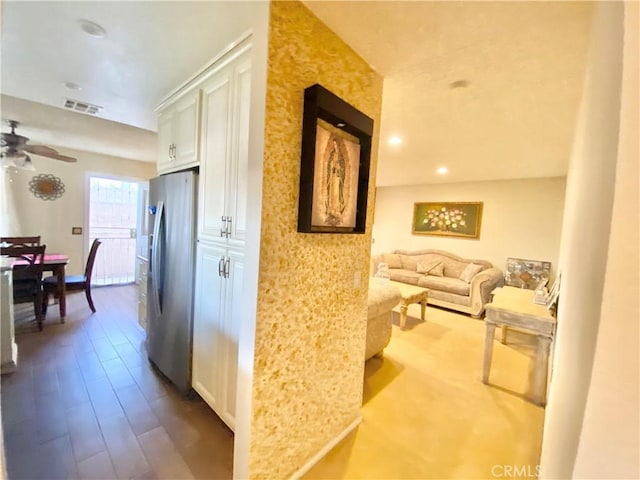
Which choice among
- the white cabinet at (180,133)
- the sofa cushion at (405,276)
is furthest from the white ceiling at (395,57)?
the sofa cushion at (405,276)

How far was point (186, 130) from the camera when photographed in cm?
208

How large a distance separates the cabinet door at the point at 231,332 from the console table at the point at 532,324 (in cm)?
A: 216

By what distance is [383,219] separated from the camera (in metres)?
6.53

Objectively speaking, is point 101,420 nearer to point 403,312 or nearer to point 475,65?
point 403,312

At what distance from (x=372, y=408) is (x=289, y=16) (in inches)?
100.0

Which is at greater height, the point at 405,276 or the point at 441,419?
the point at 405,276

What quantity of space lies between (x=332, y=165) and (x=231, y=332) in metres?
1.18

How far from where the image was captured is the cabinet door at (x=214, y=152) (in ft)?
5.62

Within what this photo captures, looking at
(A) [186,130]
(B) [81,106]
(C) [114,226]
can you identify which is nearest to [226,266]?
(A) [186,130]

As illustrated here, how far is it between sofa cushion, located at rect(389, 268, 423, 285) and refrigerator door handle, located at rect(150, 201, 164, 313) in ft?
13.6

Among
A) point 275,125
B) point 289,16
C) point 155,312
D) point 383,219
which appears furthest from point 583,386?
point 383,219

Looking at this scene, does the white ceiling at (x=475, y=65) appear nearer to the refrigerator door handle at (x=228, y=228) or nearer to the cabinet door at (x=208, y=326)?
the refrigerator door handle at (x=228, y=228)

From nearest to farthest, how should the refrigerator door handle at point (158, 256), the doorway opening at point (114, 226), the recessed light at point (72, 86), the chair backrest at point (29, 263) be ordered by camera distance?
the recessed light at point (72, 86) → the refrigerator door handle at point (158, 256) → the chair backrest at point (29, 263) → the doorway opening at point (114, 226)

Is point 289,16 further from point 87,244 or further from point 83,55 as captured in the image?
point 87,244
